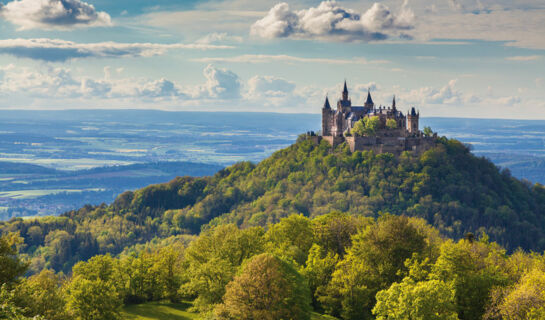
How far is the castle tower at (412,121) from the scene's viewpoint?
519 ft

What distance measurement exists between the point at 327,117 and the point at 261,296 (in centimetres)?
13135

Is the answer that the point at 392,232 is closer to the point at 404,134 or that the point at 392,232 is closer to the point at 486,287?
the point at 486,287

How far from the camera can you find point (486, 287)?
49.0 metres

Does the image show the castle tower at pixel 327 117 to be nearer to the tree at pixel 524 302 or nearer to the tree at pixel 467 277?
the tree at pixel 467 277

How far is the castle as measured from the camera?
155 m

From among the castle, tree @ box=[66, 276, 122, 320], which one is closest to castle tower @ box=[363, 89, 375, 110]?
the castle

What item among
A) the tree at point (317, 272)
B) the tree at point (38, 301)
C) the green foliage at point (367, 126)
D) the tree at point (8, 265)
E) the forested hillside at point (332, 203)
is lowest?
the forested hillside at point (332, 203)

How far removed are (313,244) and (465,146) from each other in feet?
397

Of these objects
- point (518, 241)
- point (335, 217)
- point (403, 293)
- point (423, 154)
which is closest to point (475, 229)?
point (518, 241)

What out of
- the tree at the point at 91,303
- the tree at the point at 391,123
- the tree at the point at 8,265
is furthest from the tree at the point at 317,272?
the tree at the point at 391,123

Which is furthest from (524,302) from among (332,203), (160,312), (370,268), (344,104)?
(344,104)

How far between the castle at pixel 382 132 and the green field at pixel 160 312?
10354 centimetres

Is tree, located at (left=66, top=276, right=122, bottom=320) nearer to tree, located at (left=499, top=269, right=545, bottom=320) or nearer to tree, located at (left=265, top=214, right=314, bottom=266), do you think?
tree, located at (left=265, top=214, right=314, bottom=266)

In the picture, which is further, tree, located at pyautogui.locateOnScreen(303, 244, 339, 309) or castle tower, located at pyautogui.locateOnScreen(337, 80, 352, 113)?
castle tower, located at pyautogui.locateOnScreen(337, 80, 352, 113)
